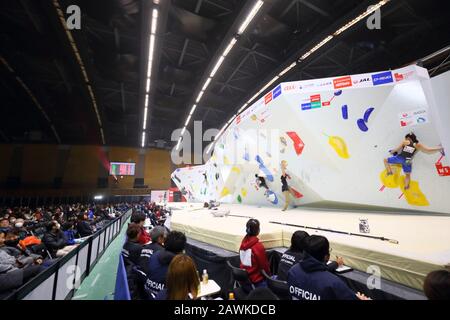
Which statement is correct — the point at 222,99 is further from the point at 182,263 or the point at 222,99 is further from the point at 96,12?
the point at 182,263

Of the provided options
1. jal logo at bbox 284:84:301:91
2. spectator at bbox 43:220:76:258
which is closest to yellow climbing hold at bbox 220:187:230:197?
jal logo at bbox 284:84:301:91

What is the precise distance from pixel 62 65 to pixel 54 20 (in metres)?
4.19

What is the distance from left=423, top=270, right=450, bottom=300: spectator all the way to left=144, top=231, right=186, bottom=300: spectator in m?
1.87

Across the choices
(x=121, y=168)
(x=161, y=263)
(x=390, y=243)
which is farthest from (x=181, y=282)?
(x=121, y=168)

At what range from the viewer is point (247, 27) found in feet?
17.4

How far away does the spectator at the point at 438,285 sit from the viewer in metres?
1.08

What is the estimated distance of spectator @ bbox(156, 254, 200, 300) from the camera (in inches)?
60.0

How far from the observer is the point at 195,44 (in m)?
7.61

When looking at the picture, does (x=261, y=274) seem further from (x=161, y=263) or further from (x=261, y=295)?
(x=261, y=295)

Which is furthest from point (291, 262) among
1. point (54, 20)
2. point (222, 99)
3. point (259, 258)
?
point (222, 99)

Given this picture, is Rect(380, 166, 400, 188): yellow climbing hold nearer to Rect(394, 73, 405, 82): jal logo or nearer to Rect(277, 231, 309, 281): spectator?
Rect(394, 73, 405, 82): jal logo

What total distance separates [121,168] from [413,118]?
20524 millimetres

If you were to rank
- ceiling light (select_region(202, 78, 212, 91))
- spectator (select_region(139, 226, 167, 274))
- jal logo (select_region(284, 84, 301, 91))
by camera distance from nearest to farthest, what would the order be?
spectator (select_region(139, 226, 167, 274)), jal logo (select_region(284, 84, 301, 91)), ceiling light (select_region(202, 78, 212, 91))
